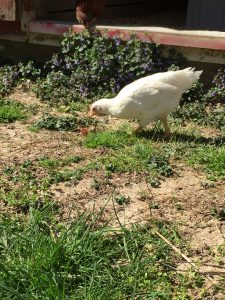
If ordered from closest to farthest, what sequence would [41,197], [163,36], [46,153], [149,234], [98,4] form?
1. [149,234]
2. [41,197]
3. [46,153]
4. [163,36]
5. [98,4]

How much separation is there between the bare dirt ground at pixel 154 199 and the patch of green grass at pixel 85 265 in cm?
18

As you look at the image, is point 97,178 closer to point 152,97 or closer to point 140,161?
point 140,161

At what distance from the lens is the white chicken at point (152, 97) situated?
5.29m

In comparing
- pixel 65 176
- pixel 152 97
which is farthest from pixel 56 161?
pixel 152 97

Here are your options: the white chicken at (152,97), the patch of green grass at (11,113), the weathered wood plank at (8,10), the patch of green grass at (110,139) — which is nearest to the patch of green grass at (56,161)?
the patch of green grass at (110,139)

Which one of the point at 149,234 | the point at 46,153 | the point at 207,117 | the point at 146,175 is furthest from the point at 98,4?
the point at 149,234

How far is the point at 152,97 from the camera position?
5285 millimetres

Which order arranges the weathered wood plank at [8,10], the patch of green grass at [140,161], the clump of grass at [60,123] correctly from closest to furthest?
the patch of green grass at [140,161]
the clump of grass at [60,123]
the weathered wood plank at [8,10]

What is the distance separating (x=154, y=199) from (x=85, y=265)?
1.31 metres

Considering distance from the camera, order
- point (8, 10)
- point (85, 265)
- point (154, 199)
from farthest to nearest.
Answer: point (8, 10)
point (154, 199)
point (85, 265)

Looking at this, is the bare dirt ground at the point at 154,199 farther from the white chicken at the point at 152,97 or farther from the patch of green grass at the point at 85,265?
the white chicken at the point at 152,97

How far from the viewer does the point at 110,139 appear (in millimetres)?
5336

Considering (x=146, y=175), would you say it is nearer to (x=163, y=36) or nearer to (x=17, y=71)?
(x=163, y=36)

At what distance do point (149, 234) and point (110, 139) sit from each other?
1.94m
